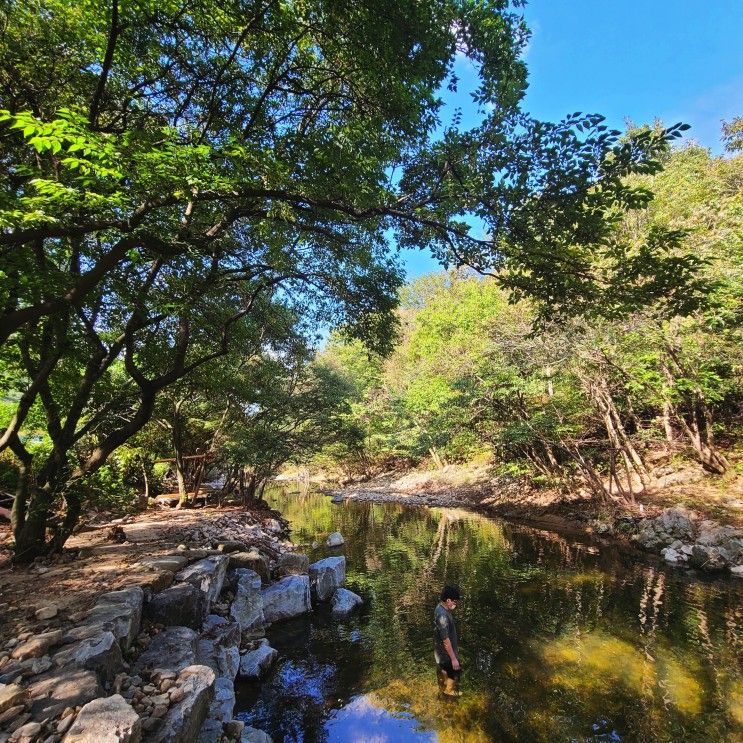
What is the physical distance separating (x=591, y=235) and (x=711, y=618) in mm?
8831

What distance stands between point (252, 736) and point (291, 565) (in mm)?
6960

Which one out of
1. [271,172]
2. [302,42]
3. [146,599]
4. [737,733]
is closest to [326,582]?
[146,599]

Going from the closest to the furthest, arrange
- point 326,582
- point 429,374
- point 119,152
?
point 119,152 < point 326,582 < point 429,374

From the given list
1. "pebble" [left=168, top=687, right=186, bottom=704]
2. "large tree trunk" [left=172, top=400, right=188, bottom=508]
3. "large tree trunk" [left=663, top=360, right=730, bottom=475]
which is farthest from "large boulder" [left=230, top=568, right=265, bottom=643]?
"large tree trunk" [left=663, top=360, right=730, bottom=475]

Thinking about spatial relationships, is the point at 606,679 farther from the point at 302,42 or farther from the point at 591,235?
the point at 302,42

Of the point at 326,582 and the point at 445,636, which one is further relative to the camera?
the point at 326,582

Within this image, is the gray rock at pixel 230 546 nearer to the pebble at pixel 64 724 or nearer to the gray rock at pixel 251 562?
the gray rock at pixel 251 562

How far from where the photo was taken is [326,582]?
11.3 meters

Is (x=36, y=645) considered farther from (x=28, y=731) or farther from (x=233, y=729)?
(x=233, y=729)

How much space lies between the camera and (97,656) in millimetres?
4508

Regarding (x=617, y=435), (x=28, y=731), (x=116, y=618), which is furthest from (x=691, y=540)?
(x=28, y=731)

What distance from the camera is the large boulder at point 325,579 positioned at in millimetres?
11148

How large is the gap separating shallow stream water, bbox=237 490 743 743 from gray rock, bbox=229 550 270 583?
1.48m

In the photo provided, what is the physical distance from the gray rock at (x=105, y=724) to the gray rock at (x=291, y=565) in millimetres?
8467
